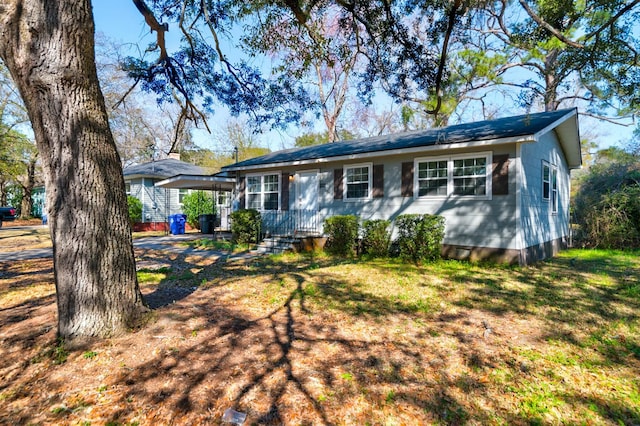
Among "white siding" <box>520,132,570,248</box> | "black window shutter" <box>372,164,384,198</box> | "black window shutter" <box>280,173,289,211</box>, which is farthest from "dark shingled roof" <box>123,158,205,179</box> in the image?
"white siding" <box>520,132,570,248</box>

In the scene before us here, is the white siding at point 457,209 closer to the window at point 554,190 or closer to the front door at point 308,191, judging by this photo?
the front door at point 308,191

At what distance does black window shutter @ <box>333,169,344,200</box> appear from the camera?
1111 cm

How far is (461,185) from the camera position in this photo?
8.82 metres

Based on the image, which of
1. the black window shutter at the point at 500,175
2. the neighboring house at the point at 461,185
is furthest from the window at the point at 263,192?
the black window shutter at the point at 500,175

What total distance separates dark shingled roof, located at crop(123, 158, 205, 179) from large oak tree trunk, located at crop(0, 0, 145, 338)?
54.0ft

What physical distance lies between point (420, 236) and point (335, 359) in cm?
575

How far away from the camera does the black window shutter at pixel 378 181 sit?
10.2 meters

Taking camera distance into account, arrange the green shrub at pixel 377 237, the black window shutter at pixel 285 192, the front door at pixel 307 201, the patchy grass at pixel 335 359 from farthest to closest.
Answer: the black window shutter at pixel 285 192 → the front door at pixel 307 201 → the green shrub at pixel 377 237 → the patchy grass at pixel 335 359

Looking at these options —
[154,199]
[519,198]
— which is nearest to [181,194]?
[154,199]

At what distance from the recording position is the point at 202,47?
8.62 meters

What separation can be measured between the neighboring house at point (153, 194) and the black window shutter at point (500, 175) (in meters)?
16.6

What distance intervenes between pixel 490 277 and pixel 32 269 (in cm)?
996

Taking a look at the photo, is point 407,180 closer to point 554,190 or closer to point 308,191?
point 308,191

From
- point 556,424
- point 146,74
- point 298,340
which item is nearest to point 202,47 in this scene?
point 146,74
